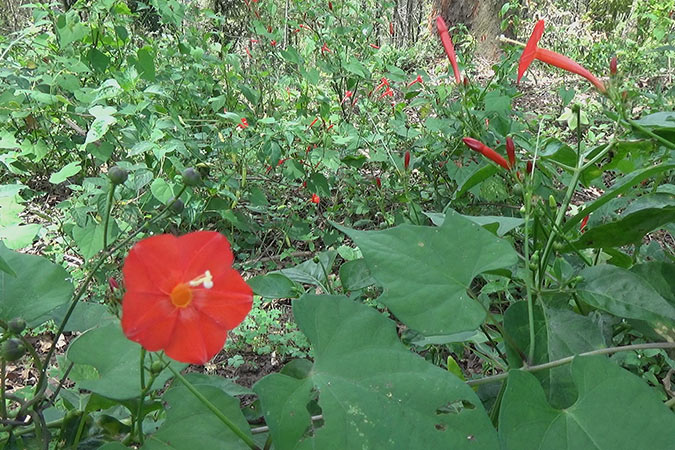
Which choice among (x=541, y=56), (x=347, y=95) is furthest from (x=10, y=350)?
(x=347, y=95)

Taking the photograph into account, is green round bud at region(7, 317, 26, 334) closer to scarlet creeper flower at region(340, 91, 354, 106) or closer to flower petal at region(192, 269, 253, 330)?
flower petal at region(192, 269, 253, 330)

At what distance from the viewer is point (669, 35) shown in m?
3.51

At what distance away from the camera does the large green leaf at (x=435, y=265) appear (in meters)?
0.62

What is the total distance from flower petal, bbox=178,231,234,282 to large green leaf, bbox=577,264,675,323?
0.49 meters

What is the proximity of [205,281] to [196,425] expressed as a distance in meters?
0.17

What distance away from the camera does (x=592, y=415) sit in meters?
0.55

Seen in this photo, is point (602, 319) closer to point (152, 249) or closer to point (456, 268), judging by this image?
point (456, 268)

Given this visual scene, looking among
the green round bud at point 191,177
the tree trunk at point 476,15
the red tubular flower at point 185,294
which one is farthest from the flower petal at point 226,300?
the tree trunk at point 476,15

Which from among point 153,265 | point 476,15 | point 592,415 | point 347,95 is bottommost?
point 347,95

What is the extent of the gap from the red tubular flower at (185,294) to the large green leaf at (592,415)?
294mm

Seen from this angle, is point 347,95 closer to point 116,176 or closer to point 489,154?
point 489,154

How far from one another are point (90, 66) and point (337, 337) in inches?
88.3

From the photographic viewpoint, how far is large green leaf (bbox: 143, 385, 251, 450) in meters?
0.58

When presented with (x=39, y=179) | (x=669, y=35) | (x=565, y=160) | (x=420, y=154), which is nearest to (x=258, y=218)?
(x=420, y=154)
